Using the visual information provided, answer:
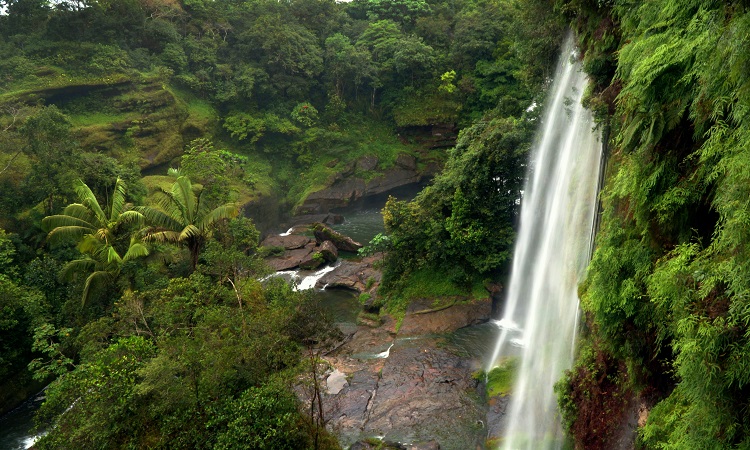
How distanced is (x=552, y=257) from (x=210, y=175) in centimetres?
1588

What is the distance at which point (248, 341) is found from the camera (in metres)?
9.11

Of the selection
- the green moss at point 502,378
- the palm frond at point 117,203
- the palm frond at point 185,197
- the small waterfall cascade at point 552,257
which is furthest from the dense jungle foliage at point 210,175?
the green moss at point 502,378

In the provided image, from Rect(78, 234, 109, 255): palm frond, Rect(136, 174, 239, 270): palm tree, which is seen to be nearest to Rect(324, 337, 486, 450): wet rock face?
Rect(136, 174, 239, 270): palm tree

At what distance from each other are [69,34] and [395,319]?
2790cm

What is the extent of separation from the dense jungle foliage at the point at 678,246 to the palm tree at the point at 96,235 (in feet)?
41.1

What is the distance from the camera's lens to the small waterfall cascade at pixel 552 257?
10.7 metres

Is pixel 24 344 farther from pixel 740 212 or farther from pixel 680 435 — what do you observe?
pixel 740 212

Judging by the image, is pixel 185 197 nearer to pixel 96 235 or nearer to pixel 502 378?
pixel 96 235

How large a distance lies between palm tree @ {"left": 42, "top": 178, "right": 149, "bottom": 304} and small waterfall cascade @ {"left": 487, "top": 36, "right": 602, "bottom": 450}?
457 inches

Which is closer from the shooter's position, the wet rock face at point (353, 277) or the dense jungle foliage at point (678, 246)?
the dense jungle foliage at point (678, 246)

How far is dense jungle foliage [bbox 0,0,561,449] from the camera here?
8375 millimetres

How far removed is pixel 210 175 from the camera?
862 inches

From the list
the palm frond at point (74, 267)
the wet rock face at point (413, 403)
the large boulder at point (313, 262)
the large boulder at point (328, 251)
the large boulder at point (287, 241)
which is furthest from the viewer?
the large boulder at point (287, 241)

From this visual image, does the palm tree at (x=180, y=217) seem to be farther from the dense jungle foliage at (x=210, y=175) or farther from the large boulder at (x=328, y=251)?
the large boulder at (x=328, y=251)
